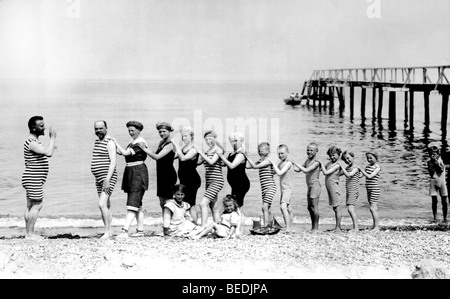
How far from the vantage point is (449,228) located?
29.7ft

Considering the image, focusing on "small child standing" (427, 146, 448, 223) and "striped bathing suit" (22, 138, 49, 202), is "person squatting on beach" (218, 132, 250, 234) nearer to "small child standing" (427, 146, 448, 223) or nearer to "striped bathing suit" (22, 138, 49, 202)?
"striped bathing suit" (22, 138, 49, 202)

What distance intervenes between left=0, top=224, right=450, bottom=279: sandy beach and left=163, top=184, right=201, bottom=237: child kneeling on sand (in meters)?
0.22

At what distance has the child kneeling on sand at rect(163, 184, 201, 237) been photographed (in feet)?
24.3

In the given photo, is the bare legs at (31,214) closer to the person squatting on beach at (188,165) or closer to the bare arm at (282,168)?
the person squatting on beach at (188,165)

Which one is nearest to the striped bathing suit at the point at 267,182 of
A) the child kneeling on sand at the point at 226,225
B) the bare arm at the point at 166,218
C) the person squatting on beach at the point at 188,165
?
the child kneeling on sand at the point at 226,225

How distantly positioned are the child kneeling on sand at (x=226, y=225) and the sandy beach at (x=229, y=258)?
137 millimetres

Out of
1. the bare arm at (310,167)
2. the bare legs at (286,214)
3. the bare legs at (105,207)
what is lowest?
the bare legs at (286,214)

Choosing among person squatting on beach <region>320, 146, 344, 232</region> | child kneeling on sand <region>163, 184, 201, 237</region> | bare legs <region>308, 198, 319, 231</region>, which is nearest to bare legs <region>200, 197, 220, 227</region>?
child kneeling on sand <region>163, 184, 201, 237</region>

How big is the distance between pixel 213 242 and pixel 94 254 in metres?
1.43

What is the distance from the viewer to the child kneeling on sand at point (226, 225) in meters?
7.24

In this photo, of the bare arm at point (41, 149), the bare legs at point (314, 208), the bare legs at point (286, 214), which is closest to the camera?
the bare arm at point (41, 149)

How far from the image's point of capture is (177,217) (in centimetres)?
745
